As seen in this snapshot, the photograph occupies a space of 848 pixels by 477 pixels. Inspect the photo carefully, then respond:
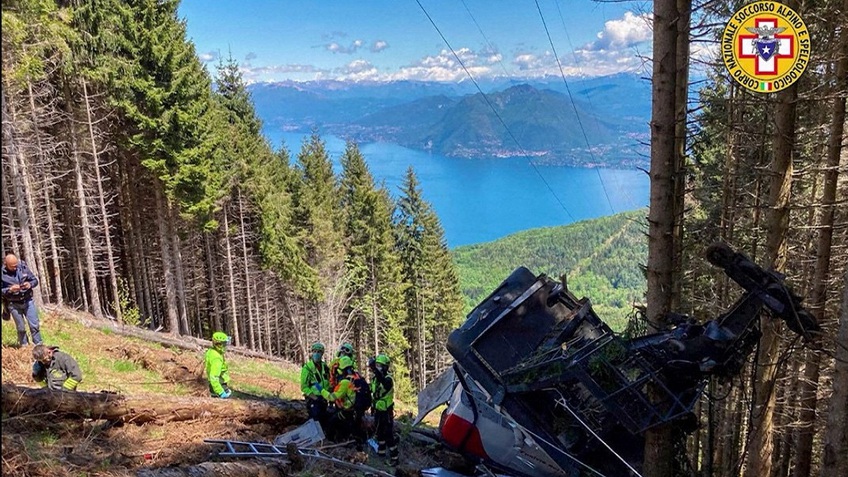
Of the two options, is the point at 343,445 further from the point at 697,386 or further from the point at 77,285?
the point at 77,285

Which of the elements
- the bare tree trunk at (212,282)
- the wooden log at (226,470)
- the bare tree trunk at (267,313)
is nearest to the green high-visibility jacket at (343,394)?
the wooden log at (226,470)

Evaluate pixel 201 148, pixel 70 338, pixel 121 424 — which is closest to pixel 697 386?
pixel 121 424

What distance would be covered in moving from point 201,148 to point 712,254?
22.5 metres

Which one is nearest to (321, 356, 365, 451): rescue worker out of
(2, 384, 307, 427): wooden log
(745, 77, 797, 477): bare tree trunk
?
(2, 384, 307, 427): wooden log

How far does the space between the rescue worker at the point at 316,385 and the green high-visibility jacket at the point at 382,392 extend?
2.74 feet

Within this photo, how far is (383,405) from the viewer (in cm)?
916

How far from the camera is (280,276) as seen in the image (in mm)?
33219

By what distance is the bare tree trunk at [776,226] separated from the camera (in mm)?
8297

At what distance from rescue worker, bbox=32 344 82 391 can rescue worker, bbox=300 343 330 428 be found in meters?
3.69

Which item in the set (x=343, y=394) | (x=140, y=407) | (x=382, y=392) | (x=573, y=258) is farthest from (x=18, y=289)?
(x=573, y=258)

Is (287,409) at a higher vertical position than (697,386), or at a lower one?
lower

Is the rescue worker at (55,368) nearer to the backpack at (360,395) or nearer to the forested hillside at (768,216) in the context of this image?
the backpack at (360,395)

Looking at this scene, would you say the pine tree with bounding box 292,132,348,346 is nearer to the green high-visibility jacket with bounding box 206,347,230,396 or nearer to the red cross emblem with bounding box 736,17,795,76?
the green high-visibility jacket with bounding box 206,347,230,396

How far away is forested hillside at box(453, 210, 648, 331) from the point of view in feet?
351
